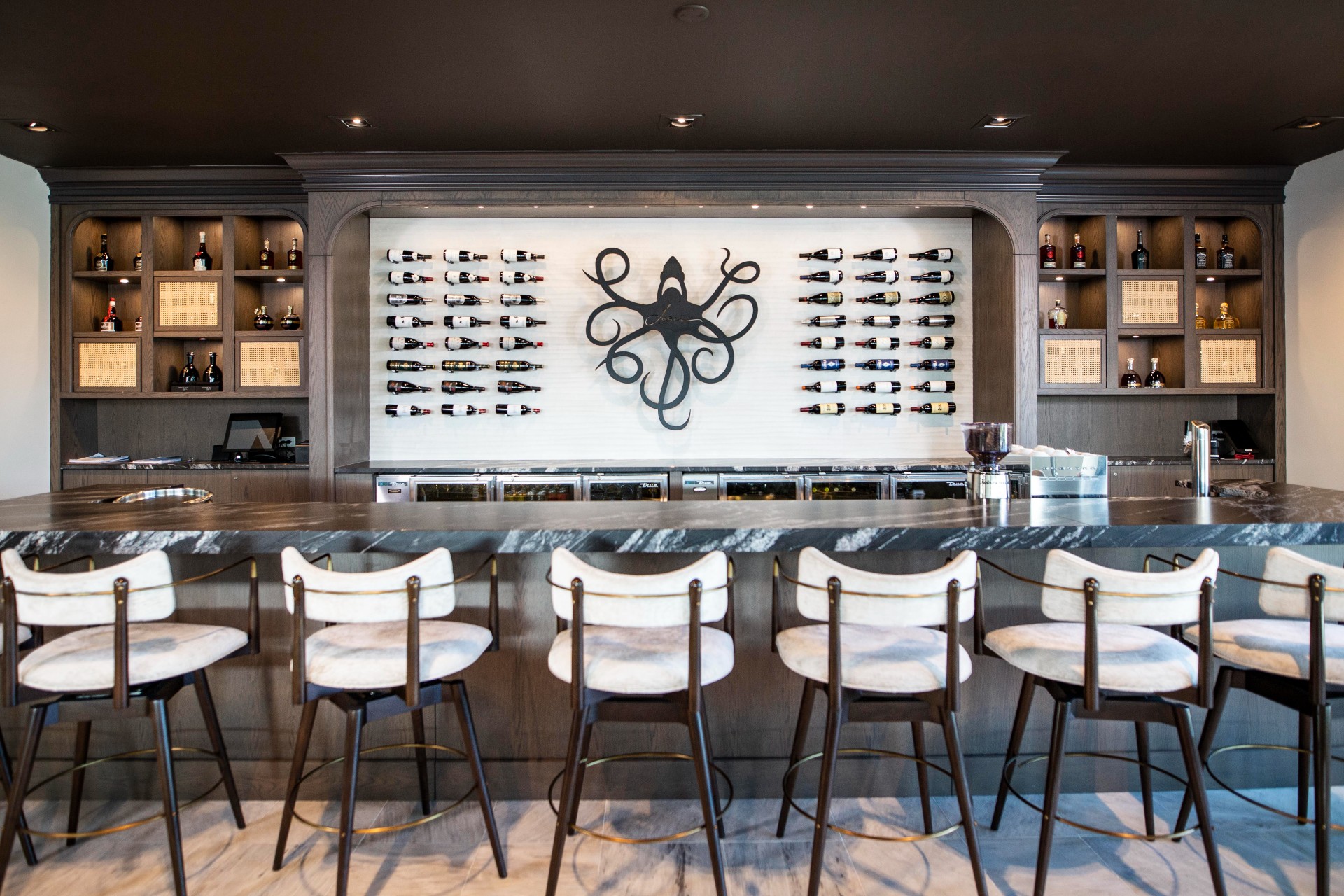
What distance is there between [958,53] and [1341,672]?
8.86 feet

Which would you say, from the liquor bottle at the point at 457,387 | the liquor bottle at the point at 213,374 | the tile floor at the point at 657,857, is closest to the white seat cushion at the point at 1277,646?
the tile floor at the point at 657,857

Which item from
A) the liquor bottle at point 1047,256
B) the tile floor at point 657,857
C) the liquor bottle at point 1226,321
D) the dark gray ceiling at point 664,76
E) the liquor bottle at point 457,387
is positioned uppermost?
the dark gray ceiling at point 664,76

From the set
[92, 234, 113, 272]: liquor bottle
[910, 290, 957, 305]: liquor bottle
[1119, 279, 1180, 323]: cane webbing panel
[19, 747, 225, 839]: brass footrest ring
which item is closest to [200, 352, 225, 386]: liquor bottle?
[92, 234, 113, 272]: liquor bottle

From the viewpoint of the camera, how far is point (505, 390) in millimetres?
5203

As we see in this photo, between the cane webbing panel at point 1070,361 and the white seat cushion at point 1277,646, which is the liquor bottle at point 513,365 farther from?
the white seat cushion at point 1277,646

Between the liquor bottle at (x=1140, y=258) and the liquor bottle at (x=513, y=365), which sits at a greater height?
the liquor bottle at (x=1140, y=258)

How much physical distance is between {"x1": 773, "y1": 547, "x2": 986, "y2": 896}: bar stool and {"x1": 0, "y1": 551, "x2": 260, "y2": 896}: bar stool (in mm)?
1509

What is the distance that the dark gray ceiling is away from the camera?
2.99m

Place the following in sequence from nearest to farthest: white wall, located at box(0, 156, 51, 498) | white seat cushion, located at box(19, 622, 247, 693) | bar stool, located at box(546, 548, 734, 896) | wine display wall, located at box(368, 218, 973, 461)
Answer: bar stool, located at box(546, 548, 734, 896), white seat cushion, located at box(19, 622, 247, 693), white wall, located at box(0, 156, 51, 498), wine display wall, located at box(368, 218, 973, 461)

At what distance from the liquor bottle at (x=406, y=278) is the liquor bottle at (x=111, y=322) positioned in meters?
1.73

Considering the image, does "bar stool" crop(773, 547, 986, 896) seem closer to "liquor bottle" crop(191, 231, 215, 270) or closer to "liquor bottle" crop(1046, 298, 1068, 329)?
"liquor bottle" crop(1046, 298, 1068, 329)

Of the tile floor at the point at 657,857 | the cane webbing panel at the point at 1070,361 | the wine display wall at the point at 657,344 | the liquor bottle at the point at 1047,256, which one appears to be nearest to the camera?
the tile floor at the point at 657,857

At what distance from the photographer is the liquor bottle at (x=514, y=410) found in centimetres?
520

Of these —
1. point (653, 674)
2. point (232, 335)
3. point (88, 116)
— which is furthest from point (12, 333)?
point (653, 674)
